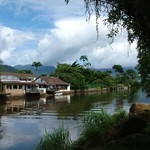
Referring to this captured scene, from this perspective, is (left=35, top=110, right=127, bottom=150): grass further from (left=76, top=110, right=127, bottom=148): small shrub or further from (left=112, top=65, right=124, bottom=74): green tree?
(left=112, top=65, right=124, bottom=74): green tree

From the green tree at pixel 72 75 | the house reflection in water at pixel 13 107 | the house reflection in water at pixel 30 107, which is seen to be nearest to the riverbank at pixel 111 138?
the house reflection in water at pixel 30 107

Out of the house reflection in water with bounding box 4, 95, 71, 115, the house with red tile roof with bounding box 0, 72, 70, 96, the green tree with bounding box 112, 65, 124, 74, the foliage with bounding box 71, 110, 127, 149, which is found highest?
the green tree with bounding box 112, 65, 124, 74

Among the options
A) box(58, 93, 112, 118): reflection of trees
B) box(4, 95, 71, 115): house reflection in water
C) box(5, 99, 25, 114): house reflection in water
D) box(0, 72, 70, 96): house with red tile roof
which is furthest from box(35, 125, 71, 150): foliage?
box(0, 72, 70, 96): house with red tile roof

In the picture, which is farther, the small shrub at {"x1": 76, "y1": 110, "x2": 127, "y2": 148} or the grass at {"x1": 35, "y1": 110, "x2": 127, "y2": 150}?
the small shrub at {"x1": 76, "y1": 110, "x2": 127, "y2": 148}

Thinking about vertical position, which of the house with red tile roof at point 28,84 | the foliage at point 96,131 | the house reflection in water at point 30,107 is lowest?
the house reflection in water at point 30,107

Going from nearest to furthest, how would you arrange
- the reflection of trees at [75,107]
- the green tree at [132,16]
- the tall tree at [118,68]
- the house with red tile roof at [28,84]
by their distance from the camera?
1. the green tree at [132,16]
2. the reflection of trees at [75,107]
3. the house with red tile roof at [28,84]
4. the tall tree at [118,68]

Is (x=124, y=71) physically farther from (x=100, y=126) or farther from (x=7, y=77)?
(x=100, y=126)

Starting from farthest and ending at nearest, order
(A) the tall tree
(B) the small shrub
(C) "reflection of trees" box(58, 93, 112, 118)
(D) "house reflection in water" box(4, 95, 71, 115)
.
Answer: (A) the tall tree, (D) "house reflection in water" box(4, 95, 71, 115), (C) "reflection of trees" box(58, 93, 112, 118), (B) the small shrub

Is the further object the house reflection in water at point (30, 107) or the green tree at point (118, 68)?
the green tree at point (118, 68)

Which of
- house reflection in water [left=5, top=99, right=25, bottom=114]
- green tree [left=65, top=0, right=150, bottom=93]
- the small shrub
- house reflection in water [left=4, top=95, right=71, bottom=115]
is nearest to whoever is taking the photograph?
green tree [left=65, top=0, right=150, bottom=93]

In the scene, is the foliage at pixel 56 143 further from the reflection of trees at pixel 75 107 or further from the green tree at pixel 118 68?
the green tree at pixel 118 68

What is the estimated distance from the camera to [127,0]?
38.6 ft

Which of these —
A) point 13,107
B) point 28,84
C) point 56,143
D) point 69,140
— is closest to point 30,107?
point 13,107

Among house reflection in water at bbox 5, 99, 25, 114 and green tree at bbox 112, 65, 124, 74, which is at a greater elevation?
green tree at bbox 112, 65, 124, 74
